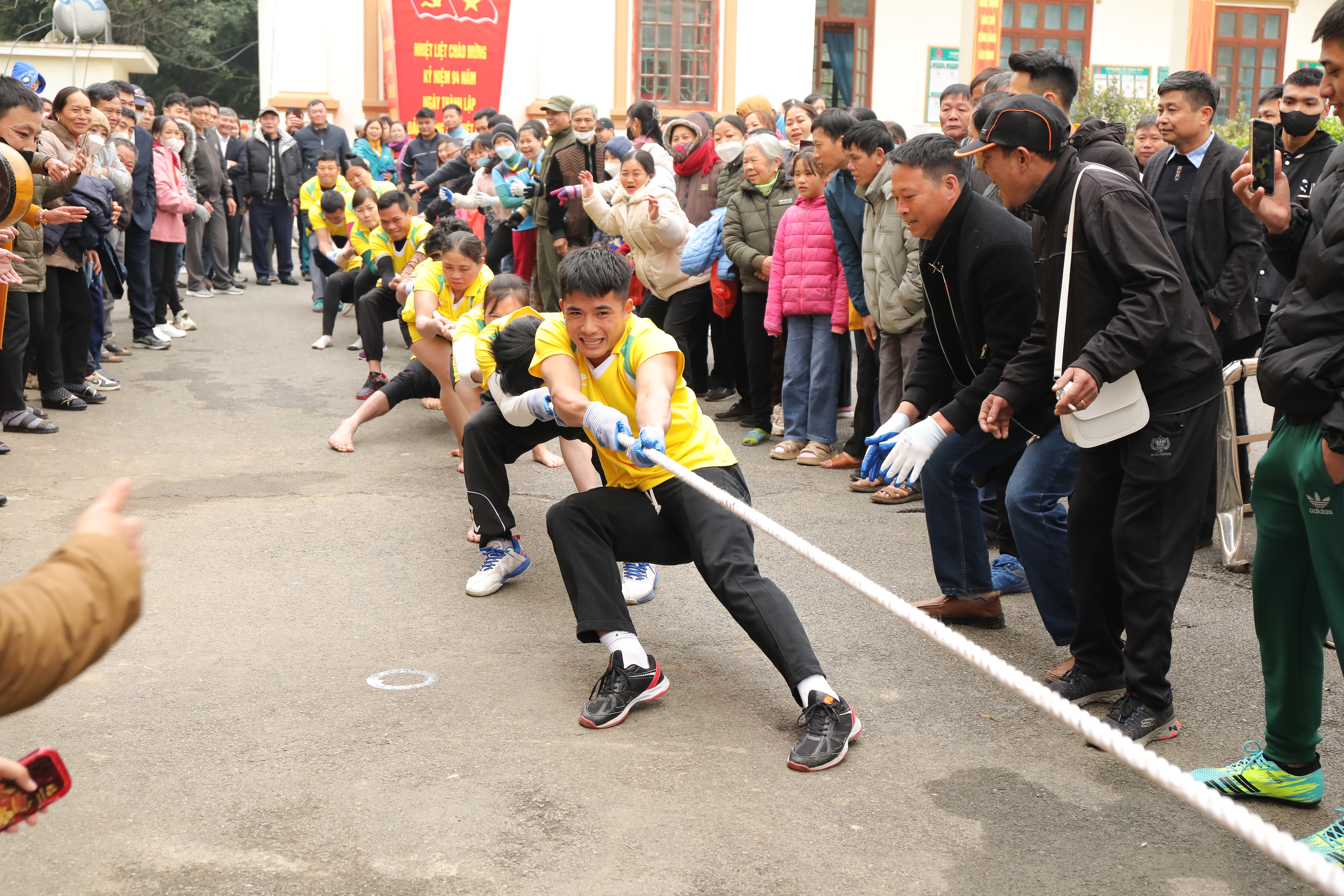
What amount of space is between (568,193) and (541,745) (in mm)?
6993

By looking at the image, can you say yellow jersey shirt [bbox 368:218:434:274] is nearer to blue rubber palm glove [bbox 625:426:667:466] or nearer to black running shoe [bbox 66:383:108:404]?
black running shoe [bbox 66:383:108:404]

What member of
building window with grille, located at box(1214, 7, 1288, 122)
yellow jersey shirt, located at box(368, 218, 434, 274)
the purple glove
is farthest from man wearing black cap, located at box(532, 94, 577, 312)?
building window with grille, located at box(1214, 7, 1288, 122)

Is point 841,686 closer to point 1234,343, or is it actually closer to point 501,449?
point 501,449

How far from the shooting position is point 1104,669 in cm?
369

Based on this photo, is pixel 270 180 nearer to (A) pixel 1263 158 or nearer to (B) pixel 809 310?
(B) pixel 809 310

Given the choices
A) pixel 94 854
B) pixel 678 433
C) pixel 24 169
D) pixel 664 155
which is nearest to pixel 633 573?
pixel 678 433

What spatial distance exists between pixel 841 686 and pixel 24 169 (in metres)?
3.70

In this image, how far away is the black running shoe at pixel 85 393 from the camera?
8133 millimetres

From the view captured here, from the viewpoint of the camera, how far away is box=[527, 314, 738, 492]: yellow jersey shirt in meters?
3.79

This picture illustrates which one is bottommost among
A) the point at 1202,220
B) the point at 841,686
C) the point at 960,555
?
the point at 841,686

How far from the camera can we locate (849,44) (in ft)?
70.4

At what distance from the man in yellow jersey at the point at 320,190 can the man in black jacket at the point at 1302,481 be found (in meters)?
10.2

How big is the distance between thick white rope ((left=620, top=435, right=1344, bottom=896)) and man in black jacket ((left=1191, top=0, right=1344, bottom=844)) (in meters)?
0.21

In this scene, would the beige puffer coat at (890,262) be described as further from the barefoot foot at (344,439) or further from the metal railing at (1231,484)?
the barefoot foot at (344,439)
